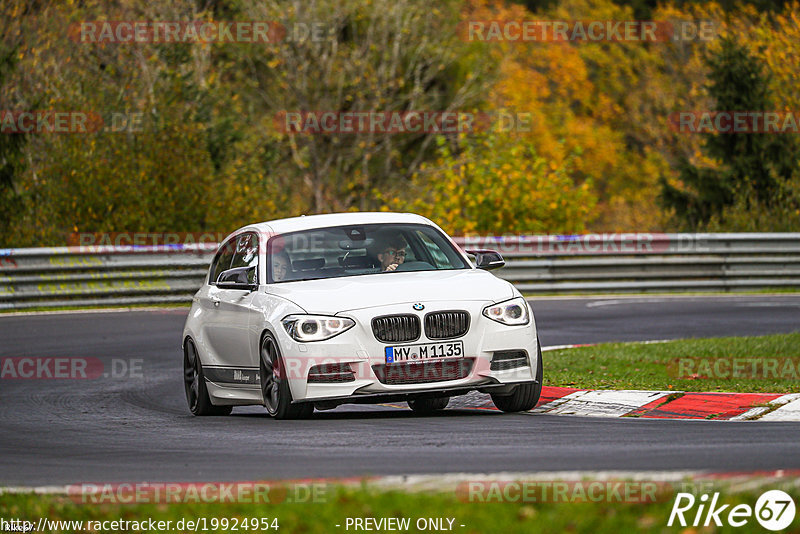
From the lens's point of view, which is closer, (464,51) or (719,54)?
(719,54)

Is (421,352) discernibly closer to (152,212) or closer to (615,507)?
(615,507)

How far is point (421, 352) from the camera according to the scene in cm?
1028

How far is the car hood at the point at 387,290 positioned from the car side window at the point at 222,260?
6.51 feet

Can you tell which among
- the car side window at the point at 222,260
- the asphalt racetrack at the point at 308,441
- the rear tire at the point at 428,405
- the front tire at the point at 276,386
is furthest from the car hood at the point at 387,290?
the car side window at the point at 222,260

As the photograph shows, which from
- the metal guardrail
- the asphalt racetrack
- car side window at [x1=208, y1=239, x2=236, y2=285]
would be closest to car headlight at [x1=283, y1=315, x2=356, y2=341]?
the asphalt racetrack

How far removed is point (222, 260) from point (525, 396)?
3690 mm

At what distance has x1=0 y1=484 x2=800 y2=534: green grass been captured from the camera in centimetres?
586

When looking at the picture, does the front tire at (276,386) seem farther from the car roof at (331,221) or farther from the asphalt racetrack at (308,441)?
the car roof at (331,221)

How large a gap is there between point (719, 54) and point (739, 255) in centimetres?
900

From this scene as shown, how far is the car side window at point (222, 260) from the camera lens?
13078 millimetres

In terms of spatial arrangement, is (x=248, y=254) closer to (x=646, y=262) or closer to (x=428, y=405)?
(x=428, y=405)

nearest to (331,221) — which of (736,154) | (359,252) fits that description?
(359,252)

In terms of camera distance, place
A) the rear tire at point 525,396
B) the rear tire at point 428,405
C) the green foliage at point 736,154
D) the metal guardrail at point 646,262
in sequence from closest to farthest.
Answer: the rear tire at point 525,396, the rear tire at point 428,405, the metal guardrail at point 646,262, the green foliage at point 736,154

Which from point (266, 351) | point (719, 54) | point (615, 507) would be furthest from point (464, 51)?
point (615, 507)
